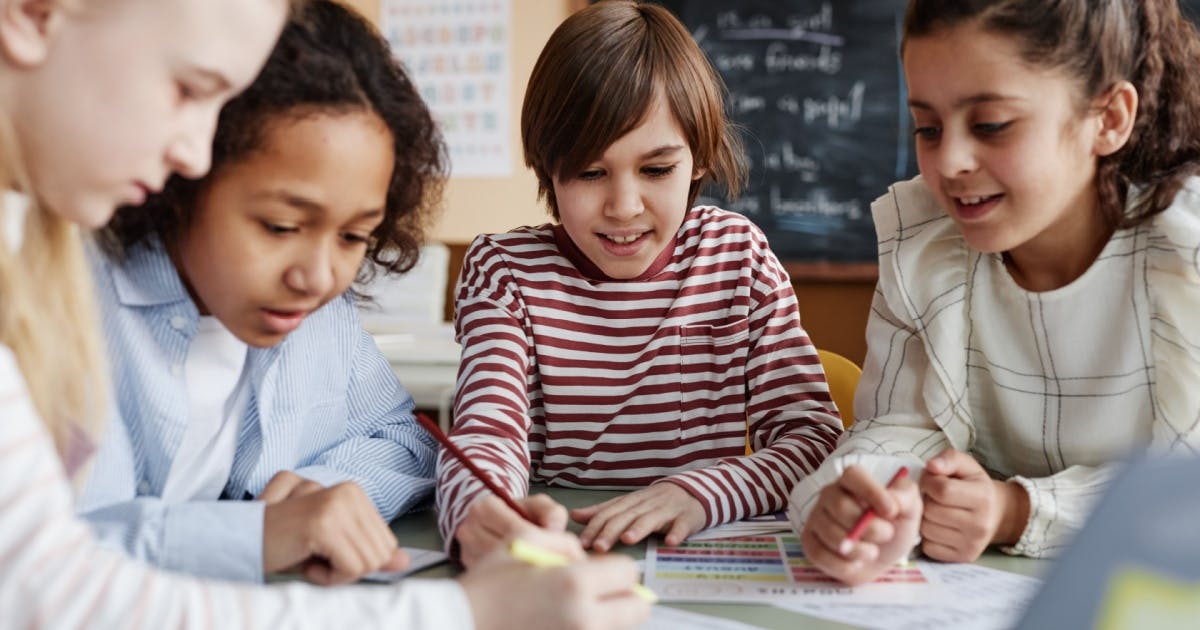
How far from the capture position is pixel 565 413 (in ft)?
4.45

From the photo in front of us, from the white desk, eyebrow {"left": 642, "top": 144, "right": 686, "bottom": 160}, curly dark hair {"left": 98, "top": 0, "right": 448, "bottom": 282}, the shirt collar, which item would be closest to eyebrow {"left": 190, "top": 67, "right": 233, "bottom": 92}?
curly dark hair {"left": 98, "top": 0, "right": 448, "bottom": 282}

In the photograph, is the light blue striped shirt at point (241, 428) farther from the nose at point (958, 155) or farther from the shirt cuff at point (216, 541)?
the nose at point (958, 155)

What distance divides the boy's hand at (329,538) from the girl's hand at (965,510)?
1.52 feet

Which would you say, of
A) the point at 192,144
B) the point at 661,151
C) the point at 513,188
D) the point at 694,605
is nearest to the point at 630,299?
the point at 661,151

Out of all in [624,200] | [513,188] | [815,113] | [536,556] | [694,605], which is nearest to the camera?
[536,556]

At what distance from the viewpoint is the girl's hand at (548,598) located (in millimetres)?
622

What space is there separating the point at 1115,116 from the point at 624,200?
20.6 inches

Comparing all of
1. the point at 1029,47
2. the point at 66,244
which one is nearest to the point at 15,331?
the point at 66,244

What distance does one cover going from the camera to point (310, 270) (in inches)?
35.6

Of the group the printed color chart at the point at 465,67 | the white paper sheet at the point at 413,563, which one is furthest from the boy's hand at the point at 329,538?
the printed color chart at the point at 465,67

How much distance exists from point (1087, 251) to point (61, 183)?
964 mm

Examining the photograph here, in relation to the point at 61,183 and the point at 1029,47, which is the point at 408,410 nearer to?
the point at 61,183

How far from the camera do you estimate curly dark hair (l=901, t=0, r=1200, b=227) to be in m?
1.02

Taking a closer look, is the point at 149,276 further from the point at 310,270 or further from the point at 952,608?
the point at 952,608
